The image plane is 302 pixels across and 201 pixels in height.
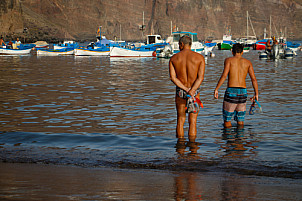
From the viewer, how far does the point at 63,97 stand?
16.4 meters

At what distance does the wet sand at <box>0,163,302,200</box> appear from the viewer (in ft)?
17.0

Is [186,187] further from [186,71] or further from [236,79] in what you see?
[236,79]

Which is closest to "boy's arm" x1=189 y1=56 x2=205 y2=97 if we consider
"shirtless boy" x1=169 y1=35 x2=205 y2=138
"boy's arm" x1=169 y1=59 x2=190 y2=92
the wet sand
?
"shirtless boy" x1=169 y1=35 x2=205 y2=138

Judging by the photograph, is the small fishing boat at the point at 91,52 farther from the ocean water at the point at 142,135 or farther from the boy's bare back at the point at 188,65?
the boy's bare back at the point at 188,65

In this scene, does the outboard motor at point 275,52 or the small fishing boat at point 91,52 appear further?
the small fishing boat at point 91,52

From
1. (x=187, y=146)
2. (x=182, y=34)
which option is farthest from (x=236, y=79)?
(x=182, y=34)

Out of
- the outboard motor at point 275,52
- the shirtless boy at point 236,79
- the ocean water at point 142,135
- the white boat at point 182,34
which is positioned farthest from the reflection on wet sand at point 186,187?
the white boat at point 182,34

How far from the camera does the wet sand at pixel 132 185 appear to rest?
5.17 meters

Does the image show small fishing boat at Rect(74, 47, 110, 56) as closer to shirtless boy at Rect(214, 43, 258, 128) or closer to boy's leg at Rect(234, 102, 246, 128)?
boy's leg at Rect(234, 102, 246, 128)

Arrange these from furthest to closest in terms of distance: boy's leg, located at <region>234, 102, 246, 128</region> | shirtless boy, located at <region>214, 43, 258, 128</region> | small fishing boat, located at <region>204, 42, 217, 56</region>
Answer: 1. small fishing boat, located at <region>204, 42, 217, 56</region>
2. boy's leg, located at <region>234, 102, 246, 128</region>
3. shirtless boy, located at <region>214, 43, 258, 128</region>

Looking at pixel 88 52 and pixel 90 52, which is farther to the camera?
pixel 90 52

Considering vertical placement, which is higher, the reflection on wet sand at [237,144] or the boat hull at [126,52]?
the boat hull at [126,52]

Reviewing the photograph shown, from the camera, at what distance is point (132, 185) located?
575 centimetres

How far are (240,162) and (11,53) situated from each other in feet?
211
